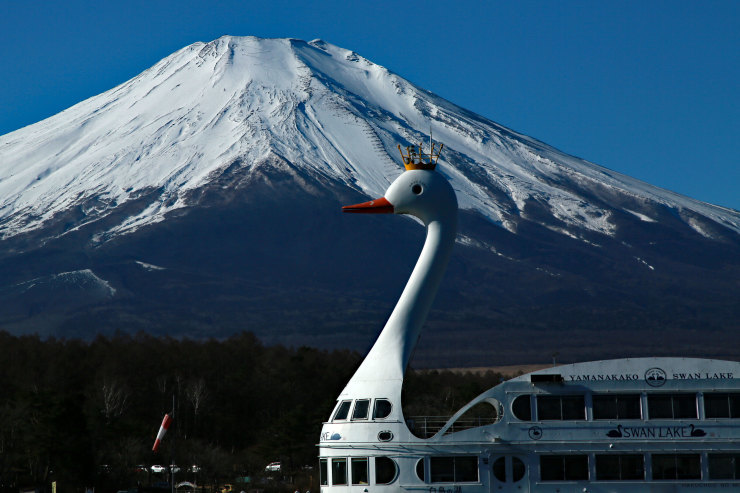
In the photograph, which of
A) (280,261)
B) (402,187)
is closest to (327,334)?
(280,261)

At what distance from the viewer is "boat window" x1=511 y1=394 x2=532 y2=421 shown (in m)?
26.0

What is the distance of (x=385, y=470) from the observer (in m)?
25.8

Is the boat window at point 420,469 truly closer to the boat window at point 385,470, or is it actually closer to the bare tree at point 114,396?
the boat window at point 385,470

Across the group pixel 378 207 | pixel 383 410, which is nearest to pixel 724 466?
pixel 383 410

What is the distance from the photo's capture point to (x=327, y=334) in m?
145

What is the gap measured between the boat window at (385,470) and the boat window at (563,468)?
3.35 m

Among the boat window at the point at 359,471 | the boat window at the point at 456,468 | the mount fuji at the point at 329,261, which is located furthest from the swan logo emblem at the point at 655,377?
the mount fuji at the point at 329,261

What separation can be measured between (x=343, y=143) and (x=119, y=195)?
39.2 meters

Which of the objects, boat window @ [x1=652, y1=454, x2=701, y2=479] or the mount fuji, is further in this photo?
the mount fuji

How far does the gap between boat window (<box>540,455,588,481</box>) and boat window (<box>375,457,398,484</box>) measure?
3.35 m

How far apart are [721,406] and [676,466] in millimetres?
1714

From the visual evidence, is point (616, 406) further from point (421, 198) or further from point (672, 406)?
point (421, 198)

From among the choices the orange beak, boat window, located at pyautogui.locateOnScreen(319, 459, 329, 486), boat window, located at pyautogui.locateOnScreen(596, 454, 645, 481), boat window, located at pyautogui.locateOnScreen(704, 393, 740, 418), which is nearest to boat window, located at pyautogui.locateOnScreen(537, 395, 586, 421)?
boat window, located at pyautogui.locateOnScreen(596, 454, 645, 481)

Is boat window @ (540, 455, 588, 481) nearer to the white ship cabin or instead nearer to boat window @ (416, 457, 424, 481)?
the white ship cabin
